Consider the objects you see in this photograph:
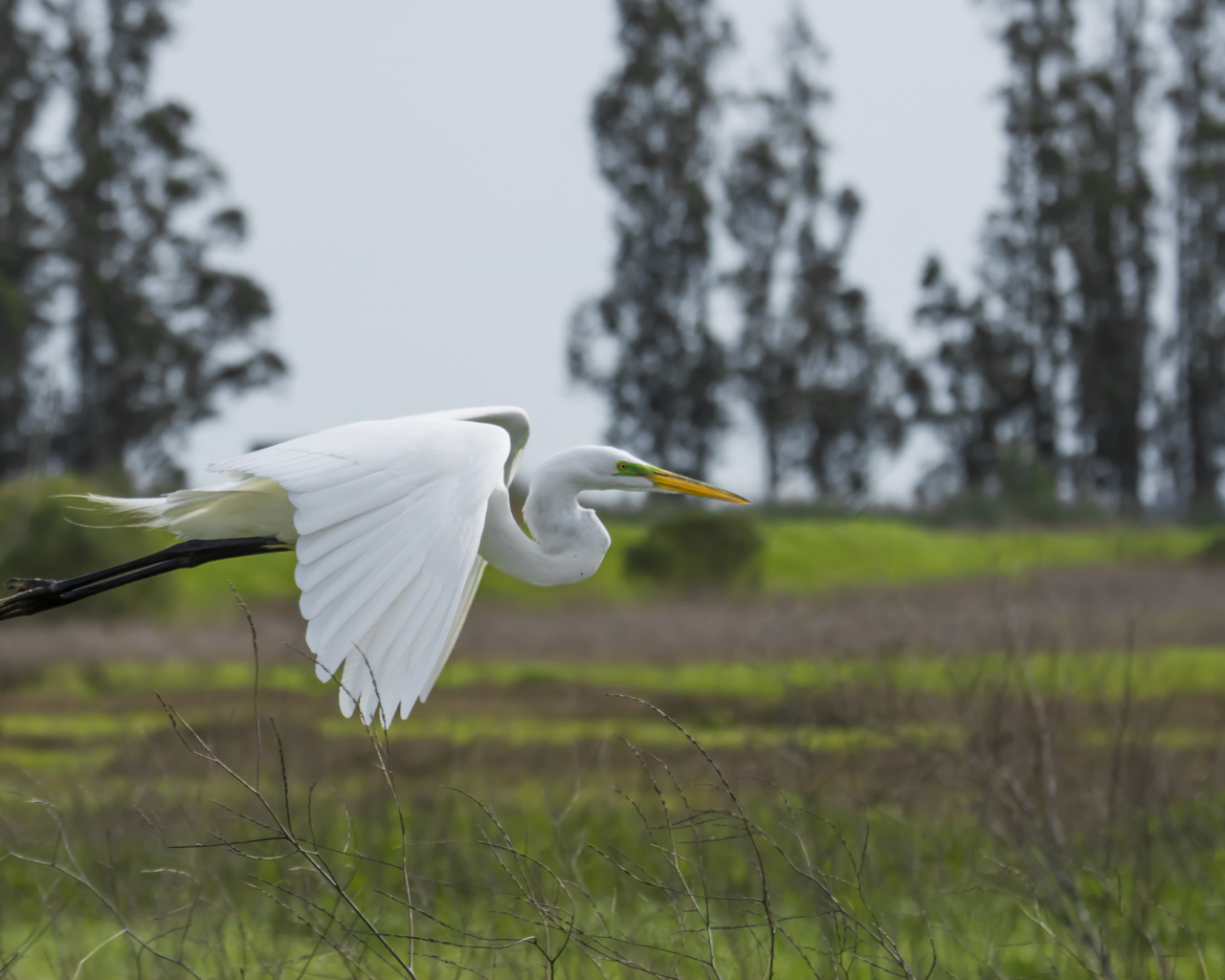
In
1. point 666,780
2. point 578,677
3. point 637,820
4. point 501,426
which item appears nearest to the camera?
point 501,426

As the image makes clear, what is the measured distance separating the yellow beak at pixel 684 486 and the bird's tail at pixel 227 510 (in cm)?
86

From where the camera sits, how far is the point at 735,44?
22.1m

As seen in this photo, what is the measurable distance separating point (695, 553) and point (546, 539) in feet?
40.1

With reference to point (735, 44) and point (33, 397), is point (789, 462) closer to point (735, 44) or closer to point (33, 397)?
point (735, 44)

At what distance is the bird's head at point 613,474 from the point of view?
3.02 m

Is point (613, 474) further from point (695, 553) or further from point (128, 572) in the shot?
point (695, 553)

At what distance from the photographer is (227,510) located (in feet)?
10.2

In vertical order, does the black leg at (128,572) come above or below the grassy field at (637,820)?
above

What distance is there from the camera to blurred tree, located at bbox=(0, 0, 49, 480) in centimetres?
1938

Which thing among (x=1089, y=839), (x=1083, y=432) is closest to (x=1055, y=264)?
(x=1083, y=432)

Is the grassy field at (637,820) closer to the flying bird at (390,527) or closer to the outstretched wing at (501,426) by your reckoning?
the flying bird at (390,527)

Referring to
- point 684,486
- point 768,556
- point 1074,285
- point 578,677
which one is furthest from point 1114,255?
point 684,486

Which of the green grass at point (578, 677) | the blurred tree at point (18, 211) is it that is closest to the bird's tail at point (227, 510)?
the green grass at point (578, 677)

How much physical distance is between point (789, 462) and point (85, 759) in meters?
16.9
